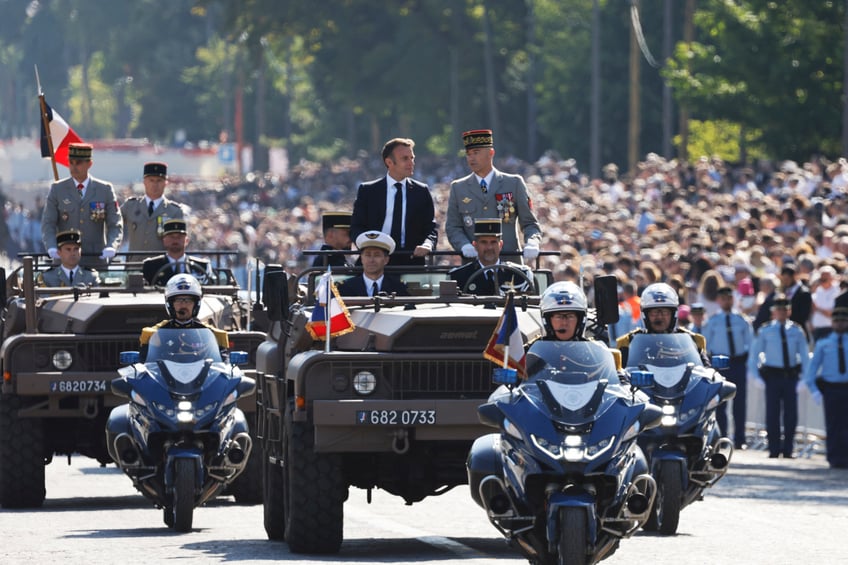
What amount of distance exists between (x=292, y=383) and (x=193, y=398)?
5.27 feet

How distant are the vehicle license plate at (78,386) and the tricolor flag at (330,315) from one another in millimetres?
3989

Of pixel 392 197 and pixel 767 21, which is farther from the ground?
pixel 767 21

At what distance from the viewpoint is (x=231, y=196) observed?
299 ft

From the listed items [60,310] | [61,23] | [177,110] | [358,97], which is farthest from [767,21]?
[61,23]

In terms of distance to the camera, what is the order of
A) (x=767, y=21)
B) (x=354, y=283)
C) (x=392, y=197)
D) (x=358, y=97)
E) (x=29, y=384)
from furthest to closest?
(x=358, y=97) → (x=767, y=21) → (x=29, y=384) → (x=392, y=197) → (x=354, y=283)

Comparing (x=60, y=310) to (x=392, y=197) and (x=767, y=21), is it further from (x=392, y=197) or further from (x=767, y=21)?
(x=767, y=21)

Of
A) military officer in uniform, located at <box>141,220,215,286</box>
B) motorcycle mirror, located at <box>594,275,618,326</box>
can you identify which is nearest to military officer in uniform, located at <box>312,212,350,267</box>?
military officer in uniform, located at <box>141,220,215,286</box>

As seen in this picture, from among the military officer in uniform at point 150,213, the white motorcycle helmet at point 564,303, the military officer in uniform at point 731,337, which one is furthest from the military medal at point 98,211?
the white motorcycle helmet at point 564,303

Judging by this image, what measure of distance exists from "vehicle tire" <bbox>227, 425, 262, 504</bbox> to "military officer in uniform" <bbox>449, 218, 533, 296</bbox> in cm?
338

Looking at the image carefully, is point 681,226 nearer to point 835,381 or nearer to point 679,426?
point 835,381

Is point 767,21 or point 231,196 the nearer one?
point 767,21

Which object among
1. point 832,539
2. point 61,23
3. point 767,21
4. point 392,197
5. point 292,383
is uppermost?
point 61,23

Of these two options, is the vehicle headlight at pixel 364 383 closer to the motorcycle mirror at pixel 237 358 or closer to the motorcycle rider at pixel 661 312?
the motorcycle mirror at pixel 237 358

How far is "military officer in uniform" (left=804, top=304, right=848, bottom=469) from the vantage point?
24906 millimetres
